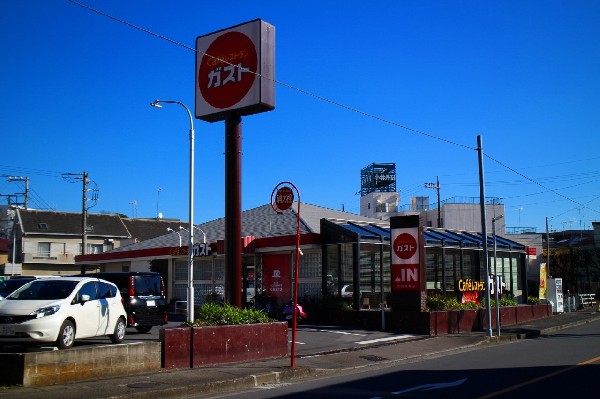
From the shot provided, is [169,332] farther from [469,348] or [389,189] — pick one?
[389,189]

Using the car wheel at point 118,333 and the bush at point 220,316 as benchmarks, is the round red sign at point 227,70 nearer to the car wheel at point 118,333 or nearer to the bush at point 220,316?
the bush at point 220,316

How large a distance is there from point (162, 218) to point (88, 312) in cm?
6290

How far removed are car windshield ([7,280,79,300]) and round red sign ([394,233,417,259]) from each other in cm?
1314

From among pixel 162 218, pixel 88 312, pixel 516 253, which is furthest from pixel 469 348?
pixel 162 218

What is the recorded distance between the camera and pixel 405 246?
23.3m

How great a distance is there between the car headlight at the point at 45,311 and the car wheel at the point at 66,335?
357 millimetres

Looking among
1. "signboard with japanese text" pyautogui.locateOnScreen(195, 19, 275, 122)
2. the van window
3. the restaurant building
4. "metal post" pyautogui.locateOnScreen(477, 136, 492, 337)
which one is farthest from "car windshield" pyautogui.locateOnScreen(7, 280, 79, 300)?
"metal post" pyautogui.locateOnScreen(477, 136, 492, 337)

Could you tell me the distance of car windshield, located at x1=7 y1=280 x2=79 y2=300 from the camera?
42.4ft

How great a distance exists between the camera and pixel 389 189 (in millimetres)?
96562

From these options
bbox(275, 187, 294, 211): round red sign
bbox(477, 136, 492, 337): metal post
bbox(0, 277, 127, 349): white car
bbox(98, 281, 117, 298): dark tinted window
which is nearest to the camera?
bbox(0, 277, 127, 349): white car

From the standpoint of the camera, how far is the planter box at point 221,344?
13.5 m

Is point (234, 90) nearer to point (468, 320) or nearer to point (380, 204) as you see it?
point (468, 320)

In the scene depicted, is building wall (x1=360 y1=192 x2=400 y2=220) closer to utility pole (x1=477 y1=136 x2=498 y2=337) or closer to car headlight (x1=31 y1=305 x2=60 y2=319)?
utility pole (x1=477 y1=136 x2=498 y2=337)

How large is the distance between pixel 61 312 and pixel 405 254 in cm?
1395
